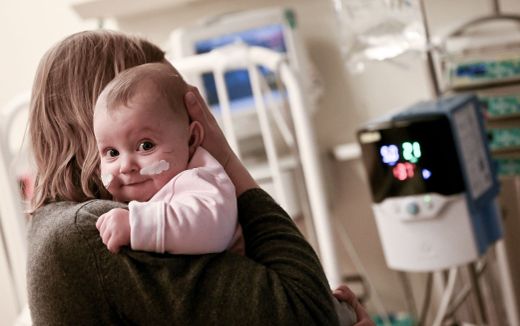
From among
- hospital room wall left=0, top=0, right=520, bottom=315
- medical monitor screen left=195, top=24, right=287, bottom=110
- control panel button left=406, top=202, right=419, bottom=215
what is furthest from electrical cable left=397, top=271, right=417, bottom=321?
medical monitor screen left=195, top=24, right=287, bottom=110

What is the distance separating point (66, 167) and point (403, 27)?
57.1 inches

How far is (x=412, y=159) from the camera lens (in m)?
2.05

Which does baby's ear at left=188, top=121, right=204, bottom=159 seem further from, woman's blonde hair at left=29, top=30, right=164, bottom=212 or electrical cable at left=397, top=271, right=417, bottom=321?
electrical cable at left=397, top=271, right=417, bottom=321

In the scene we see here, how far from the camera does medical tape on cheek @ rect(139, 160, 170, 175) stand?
35.8 inches

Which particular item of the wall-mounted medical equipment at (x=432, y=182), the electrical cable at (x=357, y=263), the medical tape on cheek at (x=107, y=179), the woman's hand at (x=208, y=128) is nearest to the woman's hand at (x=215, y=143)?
the woman's hand at (x=208, y=128)

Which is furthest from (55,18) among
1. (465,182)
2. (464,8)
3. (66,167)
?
(66,167)

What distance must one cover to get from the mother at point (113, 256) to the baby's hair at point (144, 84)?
0.02 m

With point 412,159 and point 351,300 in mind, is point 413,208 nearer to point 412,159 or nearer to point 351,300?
point 412,159

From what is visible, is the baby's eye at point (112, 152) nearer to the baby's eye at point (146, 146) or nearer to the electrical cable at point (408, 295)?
the baby's eye at point (146, 146)

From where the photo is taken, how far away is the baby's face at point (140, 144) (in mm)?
908

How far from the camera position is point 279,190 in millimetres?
1975

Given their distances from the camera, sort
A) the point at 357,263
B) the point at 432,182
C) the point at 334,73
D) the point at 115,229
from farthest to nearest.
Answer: the point at 357,263 < the point at 334,73 < the point at 432,182 < the point at 115,229

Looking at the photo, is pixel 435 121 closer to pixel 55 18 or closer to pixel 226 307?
pixel 226 307

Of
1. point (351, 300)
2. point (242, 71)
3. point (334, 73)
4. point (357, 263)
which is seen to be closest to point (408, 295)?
point (357, 263)
